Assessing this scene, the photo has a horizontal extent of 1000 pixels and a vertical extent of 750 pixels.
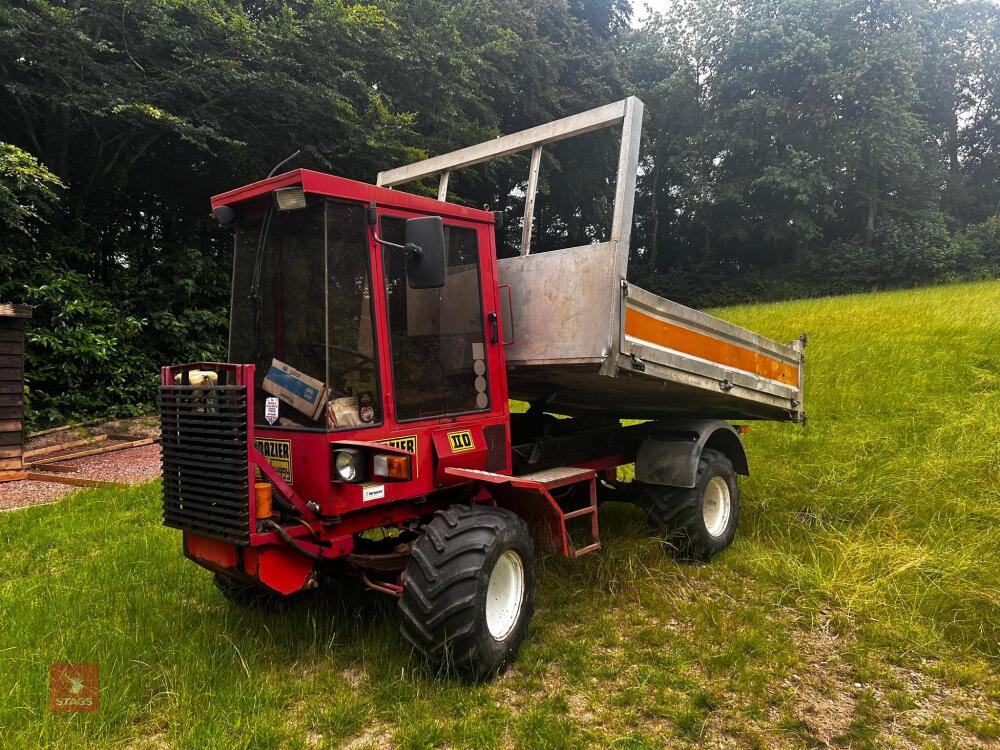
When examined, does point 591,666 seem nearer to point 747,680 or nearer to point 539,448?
point 747,680

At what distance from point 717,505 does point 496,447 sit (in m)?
2.25

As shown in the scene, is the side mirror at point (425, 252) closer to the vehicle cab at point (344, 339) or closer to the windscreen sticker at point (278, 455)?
the vehicle cab at point (344, 339)

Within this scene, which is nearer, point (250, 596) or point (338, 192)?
point (338, 192)

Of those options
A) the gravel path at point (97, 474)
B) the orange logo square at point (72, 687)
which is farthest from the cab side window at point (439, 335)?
the gravel path at point (97, 474)

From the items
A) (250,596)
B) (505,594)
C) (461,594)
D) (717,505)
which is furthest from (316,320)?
(717,505)

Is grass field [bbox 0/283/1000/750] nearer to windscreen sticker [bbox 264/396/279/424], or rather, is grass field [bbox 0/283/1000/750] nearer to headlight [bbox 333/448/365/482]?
headlight [bbox 333/448/365/482]

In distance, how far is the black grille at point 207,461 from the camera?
9.33ft

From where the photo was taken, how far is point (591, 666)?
11.1 ft

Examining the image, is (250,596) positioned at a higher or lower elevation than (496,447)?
lower

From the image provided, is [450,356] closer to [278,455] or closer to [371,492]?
[371,492]

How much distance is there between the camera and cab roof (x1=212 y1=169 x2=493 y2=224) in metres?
3.01

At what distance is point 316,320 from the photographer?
313 cm

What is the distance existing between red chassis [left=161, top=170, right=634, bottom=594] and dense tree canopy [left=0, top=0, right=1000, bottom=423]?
66.8 inches

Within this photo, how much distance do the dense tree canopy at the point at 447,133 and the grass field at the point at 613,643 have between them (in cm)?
282
